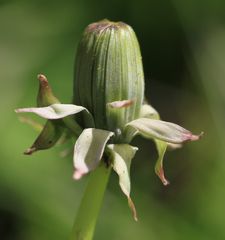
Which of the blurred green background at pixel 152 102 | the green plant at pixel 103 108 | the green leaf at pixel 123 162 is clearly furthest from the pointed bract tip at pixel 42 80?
the blurred green background at pixel 152 102

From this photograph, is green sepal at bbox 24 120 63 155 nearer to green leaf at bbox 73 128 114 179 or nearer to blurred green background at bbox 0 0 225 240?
green leaf at bbox 73 128 114 179

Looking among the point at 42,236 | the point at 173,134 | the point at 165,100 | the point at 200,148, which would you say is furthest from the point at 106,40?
the point at 165,100

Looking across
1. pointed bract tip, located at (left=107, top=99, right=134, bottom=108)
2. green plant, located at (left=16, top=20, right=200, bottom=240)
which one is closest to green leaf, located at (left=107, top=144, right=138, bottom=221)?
green plant, located at (left=16, top=20, right=200, bottom=240)

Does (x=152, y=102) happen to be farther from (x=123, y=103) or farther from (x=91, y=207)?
(x=123, y=103)

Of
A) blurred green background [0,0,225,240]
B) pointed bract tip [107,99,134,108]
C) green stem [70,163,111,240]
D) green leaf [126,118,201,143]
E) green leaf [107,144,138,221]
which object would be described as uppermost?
pointed bract tip [107,99,134,108]

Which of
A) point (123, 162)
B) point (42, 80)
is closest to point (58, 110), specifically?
point (42, 80)

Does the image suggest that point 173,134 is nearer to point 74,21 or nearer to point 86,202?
point 86,202

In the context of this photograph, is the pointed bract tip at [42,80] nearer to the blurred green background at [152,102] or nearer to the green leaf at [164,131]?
the green leaf at [164,131]

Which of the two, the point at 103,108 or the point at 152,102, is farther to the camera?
the point at 152,102
